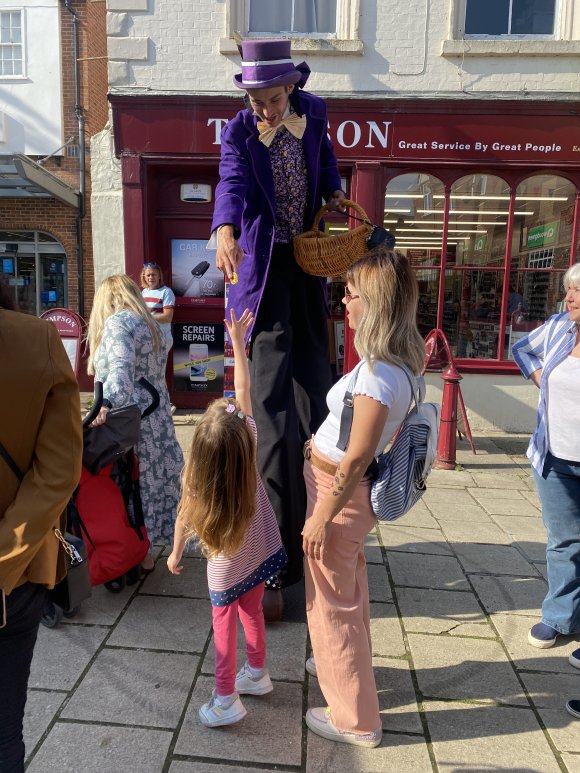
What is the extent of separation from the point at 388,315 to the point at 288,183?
1.26 metres

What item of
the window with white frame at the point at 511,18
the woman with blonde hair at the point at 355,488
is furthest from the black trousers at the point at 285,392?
the window with white frame at the point at 511,18

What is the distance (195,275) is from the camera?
7.39 m

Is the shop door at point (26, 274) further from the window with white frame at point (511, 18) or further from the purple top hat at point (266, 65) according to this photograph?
the purple top hat at point (266, 65)

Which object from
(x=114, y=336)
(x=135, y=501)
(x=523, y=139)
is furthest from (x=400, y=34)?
(x=135, y=501)

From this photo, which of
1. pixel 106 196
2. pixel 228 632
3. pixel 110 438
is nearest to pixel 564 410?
pixel 228 632

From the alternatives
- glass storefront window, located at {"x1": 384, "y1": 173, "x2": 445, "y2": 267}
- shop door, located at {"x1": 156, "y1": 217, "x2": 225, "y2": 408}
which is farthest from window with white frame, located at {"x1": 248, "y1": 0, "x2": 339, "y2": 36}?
shop door, located at {"x1": 156, "y1": 217, "x2": 225, "y2": 408}

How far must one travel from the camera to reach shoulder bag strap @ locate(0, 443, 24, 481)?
149 centimetres

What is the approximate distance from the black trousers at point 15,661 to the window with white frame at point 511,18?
742cm

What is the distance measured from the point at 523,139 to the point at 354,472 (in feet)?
20.2

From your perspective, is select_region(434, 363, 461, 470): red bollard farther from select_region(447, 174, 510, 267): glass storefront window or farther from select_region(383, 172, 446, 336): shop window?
select_region(447, 174, 510, 267): glass storefront window

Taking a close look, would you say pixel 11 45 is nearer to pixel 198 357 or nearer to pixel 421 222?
pixel 198 357

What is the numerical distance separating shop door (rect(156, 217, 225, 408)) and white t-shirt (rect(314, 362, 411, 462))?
5468 millimetres

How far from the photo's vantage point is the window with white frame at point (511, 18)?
6770mm

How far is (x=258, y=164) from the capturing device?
2.79 m
